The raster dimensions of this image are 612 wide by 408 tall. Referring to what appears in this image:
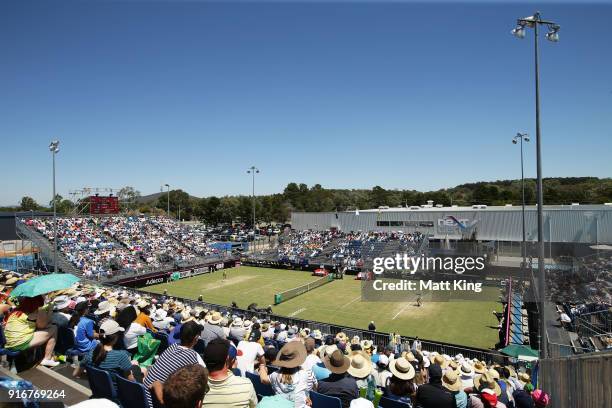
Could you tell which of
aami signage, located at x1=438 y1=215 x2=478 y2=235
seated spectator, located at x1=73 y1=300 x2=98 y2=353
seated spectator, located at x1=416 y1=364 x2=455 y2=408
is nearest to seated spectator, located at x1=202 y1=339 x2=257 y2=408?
seated spectator, located at x1=416 y1=364 x2=455 y2=408

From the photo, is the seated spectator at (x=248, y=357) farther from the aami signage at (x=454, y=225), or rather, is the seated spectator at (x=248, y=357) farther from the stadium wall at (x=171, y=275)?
the aami signage at (x=454, y=225)

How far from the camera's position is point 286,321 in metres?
18.8

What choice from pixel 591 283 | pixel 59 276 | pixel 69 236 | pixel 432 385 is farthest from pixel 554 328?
pixel 69 236

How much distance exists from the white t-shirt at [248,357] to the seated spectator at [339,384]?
1956 mm

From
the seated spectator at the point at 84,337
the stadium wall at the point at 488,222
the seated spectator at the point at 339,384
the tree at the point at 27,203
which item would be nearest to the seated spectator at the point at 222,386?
the seated spectator at the point at 339,384

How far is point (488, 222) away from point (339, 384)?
43329mm

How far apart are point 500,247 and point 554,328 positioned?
2475 cm

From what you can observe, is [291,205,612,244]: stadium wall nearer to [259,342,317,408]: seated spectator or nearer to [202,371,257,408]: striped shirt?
[259,342,317,408]: seated spectator

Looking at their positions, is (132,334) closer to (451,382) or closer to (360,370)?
(360,370)

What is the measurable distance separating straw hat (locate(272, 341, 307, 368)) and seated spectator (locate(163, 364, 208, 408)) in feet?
7.39

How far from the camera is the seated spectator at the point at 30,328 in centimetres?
559

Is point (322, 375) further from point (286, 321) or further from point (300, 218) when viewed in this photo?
point (300, 218)

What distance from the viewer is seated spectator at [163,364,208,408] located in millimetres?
2660

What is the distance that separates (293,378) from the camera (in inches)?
195
